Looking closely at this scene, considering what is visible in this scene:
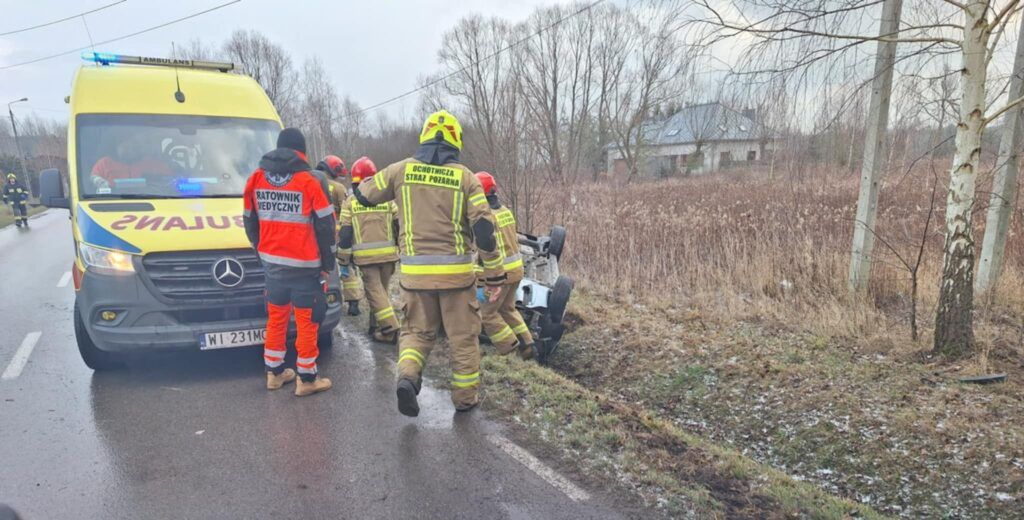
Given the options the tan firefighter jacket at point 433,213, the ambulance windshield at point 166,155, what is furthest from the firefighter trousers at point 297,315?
the ambulance windshield at point 166,155

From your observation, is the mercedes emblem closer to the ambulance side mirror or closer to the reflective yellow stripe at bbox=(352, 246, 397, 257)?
the reflective yellow stripe at bbox=(352, 246, 397, 257)

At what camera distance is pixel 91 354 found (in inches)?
187

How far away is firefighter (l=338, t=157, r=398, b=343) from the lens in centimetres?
556

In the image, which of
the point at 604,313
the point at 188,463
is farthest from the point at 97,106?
the point at 604,313

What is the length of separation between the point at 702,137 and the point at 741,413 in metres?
2.74

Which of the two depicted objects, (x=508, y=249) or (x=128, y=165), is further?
(x=128, y=165)

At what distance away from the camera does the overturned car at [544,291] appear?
5242mm

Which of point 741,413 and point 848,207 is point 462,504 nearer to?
point 741,413

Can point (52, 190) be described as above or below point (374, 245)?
above

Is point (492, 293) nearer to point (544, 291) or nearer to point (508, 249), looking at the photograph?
point (508, 249)

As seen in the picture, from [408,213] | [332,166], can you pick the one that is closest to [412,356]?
[408,213]

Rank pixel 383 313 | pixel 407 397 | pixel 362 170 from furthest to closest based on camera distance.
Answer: pixel 362 170, pixel 383 313, pixel 407 397

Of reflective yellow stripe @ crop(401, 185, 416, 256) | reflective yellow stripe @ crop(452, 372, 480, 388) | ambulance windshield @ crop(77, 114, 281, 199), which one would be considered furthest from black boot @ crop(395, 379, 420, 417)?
ambulance windshield @ crop(77, 114, 281, 199)

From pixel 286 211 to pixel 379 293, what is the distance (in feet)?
5.74
